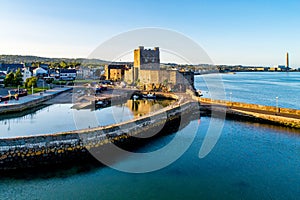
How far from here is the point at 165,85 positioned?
3541 cm

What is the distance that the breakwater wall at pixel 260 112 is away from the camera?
1584 cm

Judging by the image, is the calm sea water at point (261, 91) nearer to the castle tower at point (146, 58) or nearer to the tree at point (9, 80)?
the castle tower at point (146, 58)

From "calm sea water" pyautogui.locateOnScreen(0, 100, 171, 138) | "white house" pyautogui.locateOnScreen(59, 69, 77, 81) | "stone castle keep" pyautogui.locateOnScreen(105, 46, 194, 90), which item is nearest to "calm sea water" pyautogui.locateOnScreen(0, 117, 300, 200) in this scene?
"calm sea water" pyautogui.locateOnScreen(0, 100, 171, 138)

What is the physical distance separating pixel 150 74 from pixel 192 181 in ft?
97.6

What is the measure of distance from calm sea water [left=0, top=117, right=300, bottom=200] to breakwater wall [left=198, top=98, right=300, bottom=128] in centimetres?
413

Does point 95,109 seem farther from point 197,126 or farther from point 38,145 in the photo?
point 38,145

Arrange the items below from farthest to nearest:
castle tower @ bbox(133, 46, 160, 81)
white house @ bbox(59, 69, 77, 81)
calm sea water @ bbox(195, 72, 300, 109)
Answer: white house @ bbox(59, 69, 77, 81), castle tower @ bbox(133, 46, 160, 81), calm sea water @ bbox(195, 72, 300, 109)

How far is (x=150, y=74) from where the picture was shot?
3788 centimetres

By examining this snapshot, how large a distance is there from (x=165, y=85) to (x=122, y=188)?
90.1 feet

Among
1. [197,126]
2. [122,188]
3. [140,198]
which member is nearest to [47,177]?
[122,188]

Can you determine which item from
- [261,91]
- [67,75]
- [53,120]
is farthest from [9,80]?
[261,91]

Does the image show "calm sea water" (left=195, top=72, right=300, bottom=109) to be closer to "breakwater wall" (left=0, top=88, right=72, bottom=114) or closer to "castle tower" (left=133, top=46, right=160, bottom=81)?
"castle tower" (left=133, top=46, right=160, bottom=81)

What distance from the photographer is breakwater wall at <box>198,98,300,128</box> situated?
15.8m

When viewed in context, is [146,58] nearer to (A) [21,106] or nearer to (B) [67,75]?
(B) [67,75]
